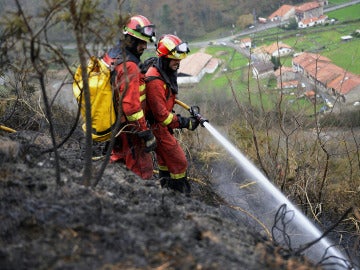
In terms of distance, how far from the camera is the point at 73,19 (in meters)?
2.66

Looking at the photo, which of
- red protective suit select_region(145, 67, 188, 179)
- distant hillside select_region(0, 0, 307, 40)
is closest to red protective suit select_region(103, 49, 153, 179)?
red protective suit select_region(145, 67, 188, 179)

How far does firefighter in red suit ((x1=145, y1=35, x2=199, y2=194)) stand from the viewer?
4504mm

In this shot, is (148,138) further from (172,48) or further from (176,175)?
(172,48)

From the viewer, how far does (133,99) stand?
4004mm

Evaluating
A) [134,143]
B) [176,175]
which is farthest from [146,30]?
[176,175]

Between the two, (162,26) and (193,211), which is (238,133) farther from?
(162,26)

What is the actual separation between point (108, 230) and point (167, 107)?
242 centimetres

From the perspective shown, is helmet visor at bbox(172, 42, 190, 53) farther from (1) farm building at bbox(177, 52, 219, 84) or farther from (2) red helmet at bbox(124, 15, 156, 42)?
(1) farm building at bbox(177, 52, 219, 84)

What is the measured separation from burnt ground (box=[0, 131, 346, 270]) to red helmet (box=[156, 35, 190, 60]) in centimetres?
170

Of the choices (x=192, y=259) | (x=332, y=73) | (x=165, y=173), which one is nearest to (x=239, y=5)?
(x=332, y=73)

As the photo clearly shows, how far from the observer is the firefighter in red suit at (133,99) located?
396cm

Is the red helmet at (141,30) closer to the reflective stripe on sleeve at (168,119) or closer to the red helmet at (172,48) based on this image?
the red helmet at (172,48)

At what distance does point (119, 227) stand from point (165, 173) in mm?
2549

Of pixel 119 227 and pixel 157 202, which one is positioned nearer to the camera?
pixel 119 227
